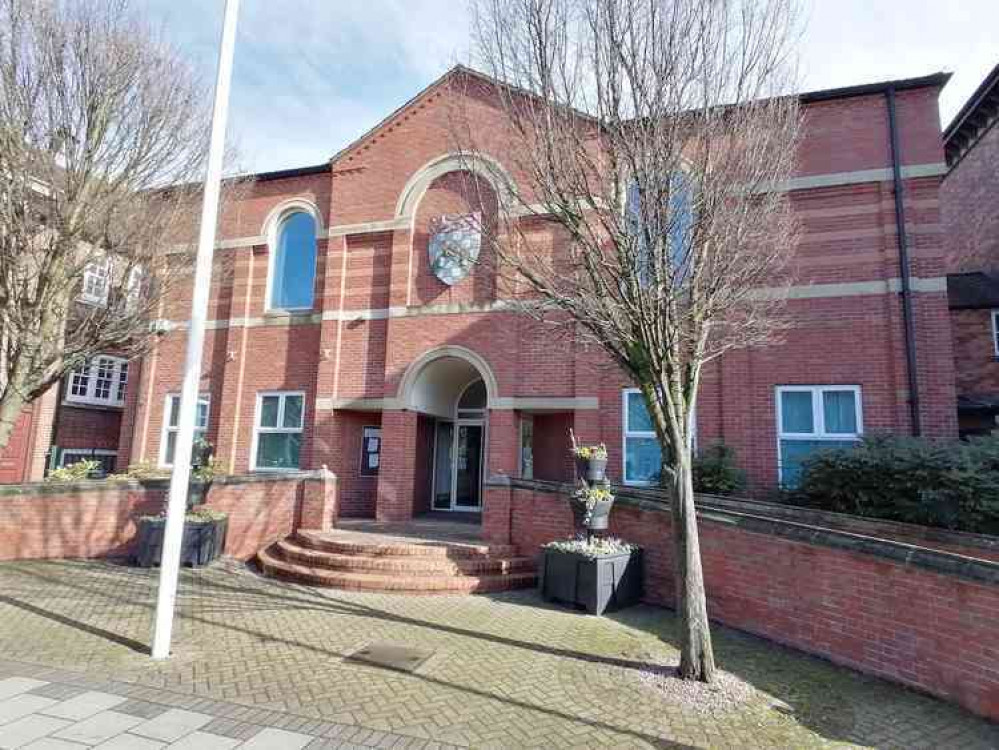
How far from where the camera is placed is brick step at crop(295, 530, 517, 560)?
8375mm

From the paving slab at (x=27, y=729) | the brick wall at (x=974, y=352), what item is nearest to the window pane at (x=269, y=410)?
the paving slab at (x=27, y=729)

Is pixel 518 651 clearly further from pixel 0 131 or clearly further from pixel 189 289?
pixel 189 289

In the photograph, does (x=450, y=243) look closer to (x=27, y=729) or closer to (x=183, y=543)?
(x=183, y=543)

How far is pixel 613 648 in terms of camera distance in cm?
567

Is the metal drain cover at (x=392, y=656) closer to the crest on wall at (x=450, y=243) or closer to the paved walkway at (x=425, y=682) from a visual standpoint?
the paved walkway at (x=425, y=682)

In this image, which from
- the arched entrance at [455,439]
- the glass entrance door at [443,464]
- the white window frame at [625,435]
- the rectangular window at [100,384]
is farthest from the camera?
the rectangular window at [100,384]

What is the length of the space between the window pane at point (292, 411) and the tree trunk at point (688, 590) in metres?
10.7

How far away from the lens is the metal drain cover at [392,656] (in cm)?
505

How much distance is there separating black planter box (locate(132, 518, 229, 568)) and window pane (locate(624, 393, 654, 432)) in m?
7.65

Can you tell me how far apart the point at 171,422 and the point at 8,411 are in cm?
729

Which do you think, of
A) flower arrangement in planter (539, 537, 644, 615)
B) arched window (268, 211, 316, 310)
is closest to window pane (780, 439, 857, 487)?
flower arrangement in planter (539, 537, 644, 615)

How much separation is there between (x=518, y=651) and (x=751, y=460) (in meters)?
6.85

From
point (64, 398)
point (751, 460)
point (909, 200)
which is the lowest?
point (751, 460)

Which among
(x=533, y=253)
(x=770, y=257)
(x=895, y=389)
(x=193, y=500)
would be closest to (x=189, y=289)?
(x=193, y=500)
